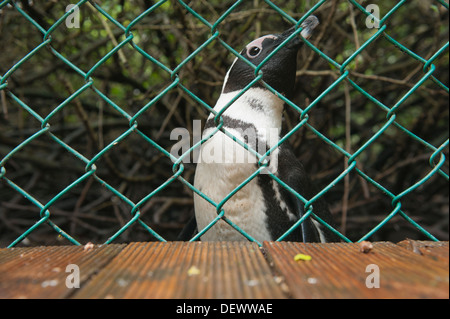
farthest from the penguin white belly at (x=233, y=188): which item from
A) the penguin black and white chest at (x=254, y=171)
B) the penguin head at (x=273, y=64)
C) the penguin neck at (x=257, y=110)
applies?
the penguin head at (x=273, y=64)

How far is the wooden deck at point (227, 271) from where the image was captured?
1.74 feet

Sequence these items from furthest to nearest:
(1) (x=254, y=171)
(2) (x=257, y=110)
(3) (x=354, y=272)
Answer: (2) (x=257, y=110) < (1) (x=254, y=171) < (3) (x=354, y=272)

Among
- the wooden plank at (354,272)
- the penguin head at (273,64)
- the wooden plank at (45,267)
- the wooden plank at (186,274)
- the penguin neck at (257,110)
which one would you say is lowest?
the wooden plank at (354,272)

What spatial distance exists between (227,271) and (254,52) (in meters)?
1.12

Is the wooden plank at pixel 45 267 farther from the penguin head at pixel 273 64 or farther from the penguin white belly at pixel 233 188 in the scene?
the penguin head at pixel 273 64

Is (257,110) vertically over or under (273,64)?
under

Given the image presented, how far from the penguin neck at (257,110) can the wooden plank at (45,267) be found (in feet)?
2.56

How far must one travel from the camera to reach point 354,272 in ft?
1.96

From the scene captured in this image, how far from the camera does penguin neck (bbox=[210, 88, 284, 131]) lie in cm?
143

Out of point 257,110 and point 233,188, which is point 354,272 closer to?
point 233,188

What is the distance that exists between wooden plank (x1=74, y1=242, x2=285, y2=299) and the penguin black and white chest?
1.65 ft

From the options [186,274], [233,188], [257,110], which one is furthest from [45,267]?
[257,110]
